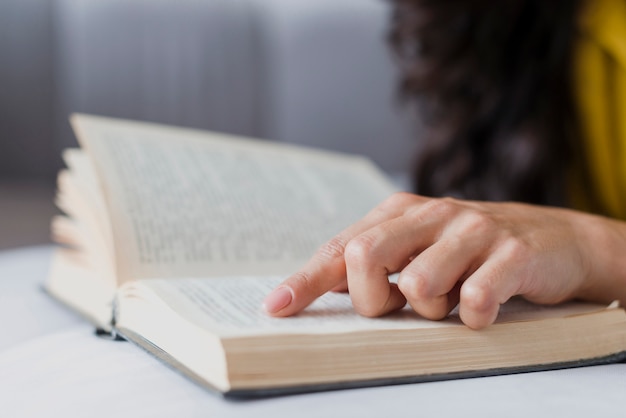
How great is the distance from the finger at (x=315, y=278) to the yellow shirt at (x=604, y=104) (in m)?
0.75

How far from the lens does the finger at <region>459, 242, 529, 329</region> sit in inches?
16.8

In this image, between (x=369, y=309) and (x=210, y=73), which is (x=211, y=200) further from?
(x=210, y=73)

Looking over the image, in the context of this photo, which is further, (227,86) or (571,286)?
(227,86)

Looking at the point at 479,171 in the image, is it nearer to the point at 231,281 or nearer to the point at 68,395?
the point at 231,281

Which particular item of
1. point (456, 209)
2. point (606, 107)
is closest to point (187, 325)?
point (456, 209)

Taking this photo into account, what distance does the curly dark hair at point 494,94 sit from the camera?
3.86 ft

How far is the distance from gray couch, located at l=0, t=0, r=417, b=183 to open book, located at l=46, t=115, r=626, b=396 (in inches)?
42.2

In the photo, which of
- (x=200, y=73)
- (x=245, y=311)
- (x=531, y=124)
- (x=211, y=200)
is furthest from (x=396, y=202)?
(x=200, y=73)

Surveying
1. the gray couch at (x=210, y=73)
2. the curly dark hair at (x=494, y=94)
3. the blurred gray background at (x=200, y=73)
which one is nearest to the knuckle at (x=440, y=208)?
the curly dark hair at (x=494, y=94)

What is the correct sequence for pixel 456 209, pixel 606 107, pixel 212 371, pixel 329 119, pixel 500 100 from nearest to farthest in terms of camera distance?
pixel 212 371
pixel 456 209
pixel 606 107
pixel 500 100
pixel 329 119

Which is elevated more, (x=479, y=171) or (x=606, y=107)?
(x=606, y=107)

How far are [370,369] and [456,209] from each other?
0.47ft

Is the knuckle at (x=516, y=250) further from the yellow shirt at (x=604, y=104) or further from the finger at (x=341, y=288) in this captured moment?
the yellow shirt at (x=604, y=104)

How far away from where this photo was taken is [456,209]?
49 centimetres
